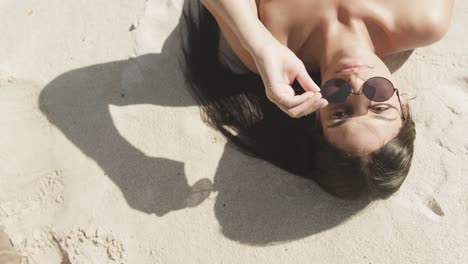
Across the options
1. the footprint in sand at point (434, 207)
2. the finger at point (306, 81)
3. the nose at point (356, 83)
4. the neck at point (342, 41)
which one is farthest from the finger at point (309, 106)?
the footprint in sand at point (434, 207)

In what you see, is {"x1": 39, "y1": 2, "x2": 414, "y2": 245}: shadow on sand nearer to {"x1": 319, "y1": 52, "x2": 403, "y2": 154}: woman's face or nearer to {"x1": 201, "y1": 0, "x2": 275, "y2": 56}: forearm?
{"x1": 319, "y1": 52, "x2": 403, "y2": 154}: woman's face

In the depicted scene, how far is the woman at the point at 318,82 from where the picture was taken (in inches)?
73.8

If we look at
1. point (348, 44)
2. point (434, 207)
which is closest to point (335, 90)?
point (348, 44)

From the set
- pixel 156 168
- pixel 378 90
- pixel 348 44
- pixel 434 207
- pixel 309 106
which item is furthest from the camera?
pixel 156 168

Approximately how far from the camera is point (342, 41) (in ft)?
6.85

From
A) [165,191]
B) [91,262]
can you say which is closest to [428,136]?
[165,191]

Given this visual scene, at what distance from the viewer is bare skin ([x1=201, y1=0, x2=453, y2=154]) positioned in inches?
73.9

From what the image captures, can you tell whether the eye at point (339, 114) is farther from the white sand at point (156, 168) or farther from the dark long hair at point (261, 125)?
the white sand at point (156, 168)

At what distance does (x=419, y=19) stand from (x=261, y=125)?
2.90 feet

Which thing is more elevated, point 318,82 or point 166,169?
point 318,82

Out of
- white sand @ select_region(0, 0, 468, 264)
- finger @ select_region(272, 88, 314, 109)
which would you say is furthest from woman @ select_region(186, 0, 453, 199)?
white sand @ select_region(0, 0, 468, 264)

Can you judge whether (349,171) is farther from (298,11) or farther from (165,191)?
(165,191)

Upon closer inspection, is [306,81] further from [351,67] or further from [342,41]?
[342,41]

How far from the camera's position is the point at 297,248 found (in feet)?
7.29
